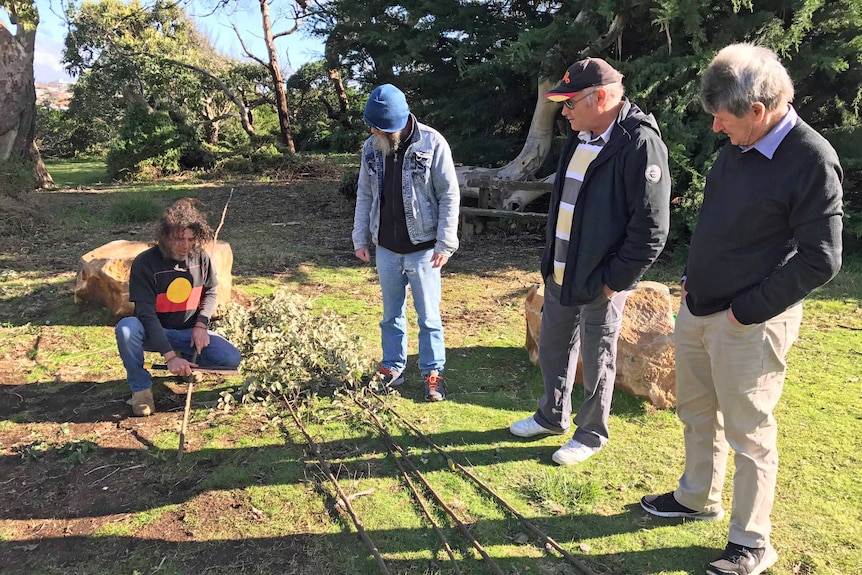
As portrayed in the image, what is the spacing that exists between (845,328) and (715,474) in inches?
133

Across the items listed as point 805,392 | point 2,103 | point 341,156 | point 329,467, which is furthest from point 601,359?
point 341,156

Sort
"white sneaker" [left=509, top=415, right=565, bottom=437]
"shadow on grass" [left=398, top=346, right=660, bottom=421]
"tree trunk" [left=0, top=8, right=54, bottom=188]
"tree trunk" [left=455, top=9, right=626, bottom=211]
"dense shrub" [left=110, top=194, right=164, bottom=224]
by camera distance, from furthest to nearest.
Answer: "tree trunk" [left=0, top=8, right=54, bottom=188]
"dense shrub" [left=110, top=194, right=164, bottom=224]
"tree trunk" [left=455, top=9, right=626, bottom=211]
"shadow on grass" [left=398, top=346, right=660, bottom=421]
"white sneaker" [left=509, top=415, right=565, bottom=437]

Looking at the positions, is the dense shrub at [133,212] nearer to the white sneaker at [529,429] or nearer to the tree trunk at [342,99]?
the white sneaker at [529,429]

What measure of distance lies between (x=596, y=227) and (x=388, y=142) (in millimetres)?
1413

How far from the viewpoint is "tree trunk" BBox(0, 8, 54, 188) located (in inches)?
480

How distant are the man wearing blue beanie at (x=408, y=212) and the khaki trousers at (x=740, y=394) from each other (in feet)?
5.03

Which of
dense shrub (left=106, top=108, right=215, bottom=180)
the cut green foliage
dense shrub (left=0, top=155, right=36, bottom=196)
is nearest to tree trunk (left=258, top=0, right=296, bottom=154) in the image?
dense shrub (left=106, top=108, right=215, bottom=180)

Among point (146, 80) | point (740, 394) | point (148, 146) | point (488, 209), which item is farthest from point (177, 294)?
point (146, 80)

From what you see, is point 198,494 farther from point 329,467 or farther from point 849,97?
point 849,97

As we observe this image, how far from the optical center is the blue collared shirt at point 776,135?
6.58ft

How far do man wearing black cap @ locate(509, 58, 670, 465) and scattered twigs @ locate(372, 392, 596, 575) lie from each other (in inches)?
16.9

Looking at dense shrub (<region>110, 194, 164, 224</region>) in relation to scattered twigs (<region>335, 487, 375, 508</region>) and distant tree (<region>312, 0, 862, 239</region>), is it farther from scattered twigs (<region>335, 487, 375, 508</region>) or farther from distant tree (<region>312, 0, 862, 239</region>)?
scattered twigs (<region>335, 487, 375, 508</region>)

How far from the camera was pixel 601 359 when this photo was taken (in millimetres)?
2963

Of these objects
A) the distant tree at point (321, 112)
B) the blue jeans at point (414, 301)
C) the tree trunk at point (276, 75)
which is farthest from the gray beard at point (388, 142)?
the distant tree at point (321, 112)
